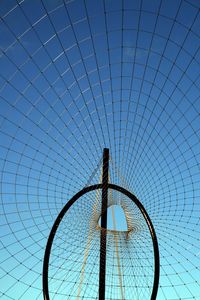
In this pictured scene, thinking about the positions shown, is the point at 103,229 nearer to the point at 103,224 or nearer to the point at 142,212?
the point at 103,224

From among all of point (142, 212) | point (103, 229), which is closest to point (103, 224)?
point (103, 229)

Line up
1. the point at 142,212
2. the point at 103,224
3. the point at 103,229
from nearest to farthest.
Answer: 1. the point at 142,212
2. the point at 103,229
3. the point at 103,224

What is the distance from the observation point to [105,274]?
43.1 feet

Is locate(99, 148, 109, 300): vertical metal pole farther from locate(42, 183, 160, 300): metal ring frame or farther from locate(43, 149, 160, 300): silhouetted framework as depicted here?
locate(42, 183, 160, 300): metal ring frame

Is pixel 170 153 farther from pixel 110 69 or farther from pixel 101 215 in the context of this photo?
pixel 101 215

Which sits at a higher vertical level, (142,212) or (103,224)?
(142,212)

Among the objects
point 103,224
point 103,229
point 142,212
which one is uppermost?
point 142,212

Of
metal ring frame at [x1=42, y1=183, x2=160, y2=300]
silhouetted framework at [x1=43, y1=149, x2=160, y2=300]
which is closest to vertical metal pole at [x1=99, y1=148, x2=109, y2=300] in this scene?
silhouetted framework at [x1=43, y1=149, x2=160, y2=300]

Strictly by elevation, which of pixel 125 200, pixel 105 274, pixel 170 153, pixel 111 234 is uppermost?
pixel 170 153

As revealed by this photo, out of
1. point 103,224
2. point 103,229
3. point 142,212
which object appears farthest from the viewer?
point 103,224

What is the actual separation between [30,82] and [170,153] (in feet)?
18.8

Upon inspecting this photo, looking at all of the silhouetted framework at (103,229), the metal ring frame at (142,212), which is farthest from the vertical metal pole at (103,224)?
the metal ring frame at (142,212)

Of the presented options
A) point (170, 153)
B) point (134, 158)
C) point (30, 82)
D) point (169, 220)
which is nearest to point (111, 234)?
point (169, 220)

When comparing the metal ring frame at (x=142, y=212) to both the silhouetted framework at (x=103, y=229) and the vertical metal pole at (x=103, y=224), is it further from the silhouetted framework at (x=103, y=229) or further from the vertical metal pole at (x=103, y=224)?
the vertical metal pole at (x=103, y=224)
